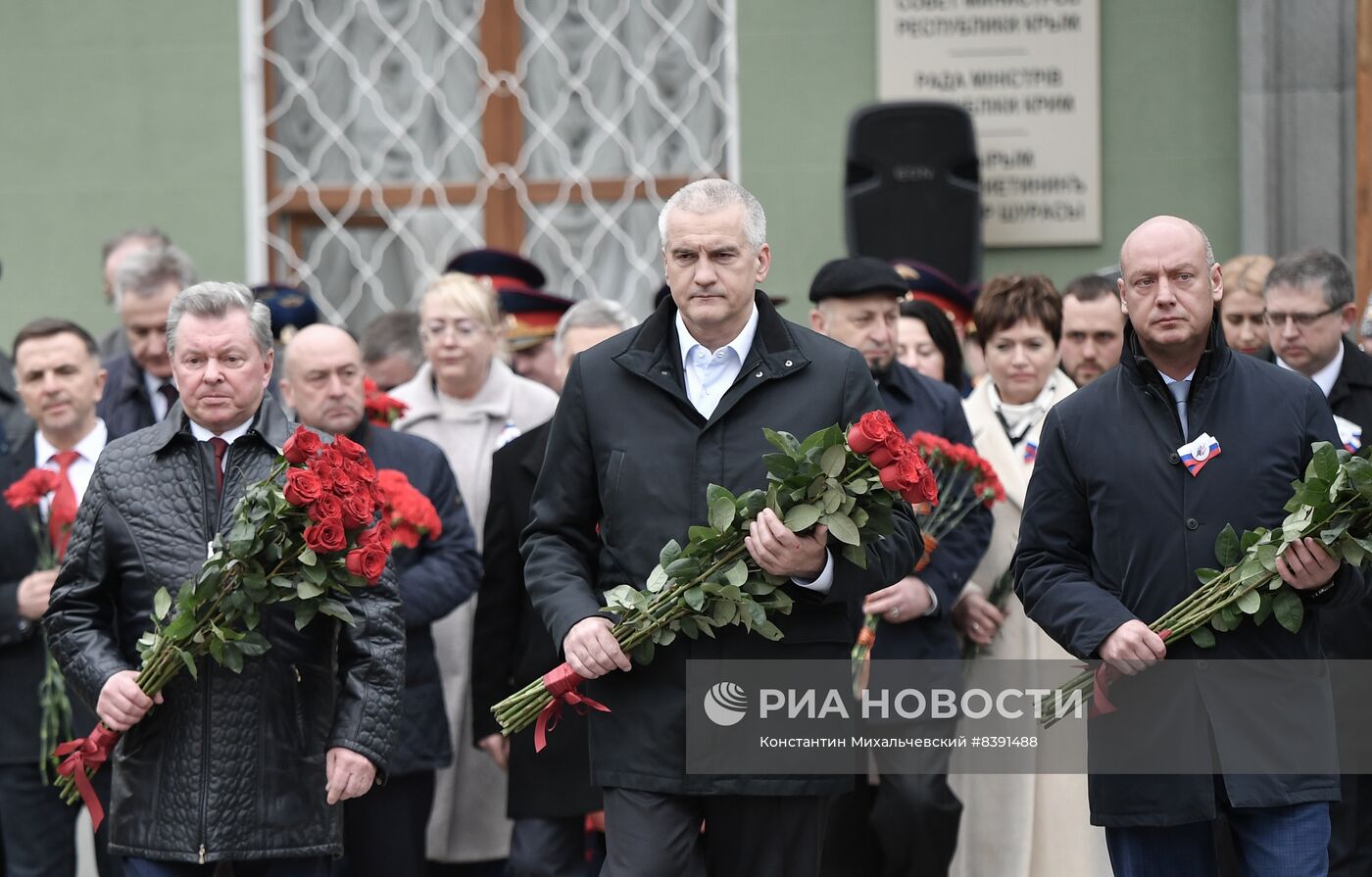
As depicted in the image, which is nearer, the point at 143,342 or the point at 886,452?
the point at 886,452

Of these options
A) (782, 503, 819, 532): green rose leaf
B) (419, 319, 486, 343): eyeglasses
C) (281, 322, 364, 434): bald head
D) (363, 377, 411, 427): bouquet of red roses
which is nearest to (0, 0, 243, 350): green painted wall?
(419, 319, 486, 343): eyeglasses

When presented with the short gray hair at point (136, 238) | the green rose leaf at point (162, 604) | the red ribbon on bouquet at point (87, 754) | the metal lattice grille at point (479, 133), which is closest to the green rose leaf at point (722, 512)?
the green rose leaf at point (162, 604)

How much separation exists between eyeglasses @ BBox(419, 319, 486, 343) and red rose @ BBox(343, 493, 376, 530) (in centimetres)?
216

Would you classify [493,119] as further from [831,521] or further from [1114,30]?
[831,521]

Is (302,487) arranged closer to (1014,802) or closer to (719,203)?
(719,203)

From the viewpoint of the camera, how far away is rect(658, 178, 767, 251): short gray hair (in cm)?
393


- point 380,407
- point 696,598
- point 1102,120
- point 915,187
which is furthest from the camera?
point 1102,120

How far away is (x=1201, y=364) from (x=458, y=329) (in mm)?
2860

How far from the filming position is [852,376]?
3.98 m

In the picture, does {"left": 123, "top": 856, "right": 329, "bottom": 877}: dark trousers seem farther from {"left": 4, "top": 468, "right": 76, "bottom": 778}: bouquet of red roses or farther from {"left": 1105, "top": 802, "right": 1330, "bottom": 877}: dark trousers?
{"left": 1105, "top": 802, "right": 1330, "bottom": 877}: dark trousers

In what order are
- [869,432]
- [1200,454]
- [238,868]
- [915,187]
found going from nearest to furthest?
1. [869,432]
2. [1200,454]
3. [238,868]
4. [915,187]

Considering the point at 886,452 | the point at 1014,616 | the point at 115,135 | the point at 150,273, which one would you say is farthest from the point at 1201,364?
the point at 115,135

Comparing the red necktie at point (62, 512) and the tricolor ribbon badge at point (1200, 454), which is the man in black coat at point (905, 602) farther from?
the red necktie at point (62, 512)

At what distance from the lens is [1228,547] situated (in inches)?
155
